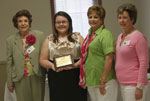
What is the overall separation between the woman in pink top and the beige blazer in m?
0.95

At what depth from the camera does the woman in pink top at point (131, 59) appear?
1624 millimetres

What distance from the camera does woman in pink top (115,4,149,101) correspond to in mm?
1624

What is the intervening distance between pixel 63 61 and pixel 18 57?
0.56 meters

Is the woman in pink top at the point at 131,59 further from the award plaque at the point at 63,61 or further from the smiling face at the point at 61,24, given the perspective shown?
the smiling face at the point at 61,24

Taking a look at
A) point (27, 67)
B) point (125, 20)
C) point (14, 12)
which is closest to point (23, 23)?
point (27, 67)

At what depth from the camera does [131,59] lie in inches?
66.8

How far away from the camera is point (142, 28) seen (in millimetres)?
3998

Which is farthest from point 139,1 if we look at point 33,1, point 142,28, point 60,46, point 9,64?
point 9,64

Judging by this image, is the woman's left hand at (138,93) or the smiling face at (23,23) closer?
the woman's left hand at (138,93)

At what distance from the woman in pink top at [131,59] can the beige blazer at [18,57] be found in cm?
95

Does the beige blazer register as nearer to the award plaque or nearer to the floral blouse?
the floral blouse

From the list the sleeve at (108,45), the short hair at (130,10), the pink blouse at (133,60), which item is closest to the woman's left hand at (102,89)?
the pink blouse at (133,60)

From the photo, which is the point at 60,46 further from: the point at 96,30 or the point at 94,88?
the point at 94,88

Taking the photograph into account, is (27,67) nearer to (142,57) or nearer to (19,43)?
(19,43)
